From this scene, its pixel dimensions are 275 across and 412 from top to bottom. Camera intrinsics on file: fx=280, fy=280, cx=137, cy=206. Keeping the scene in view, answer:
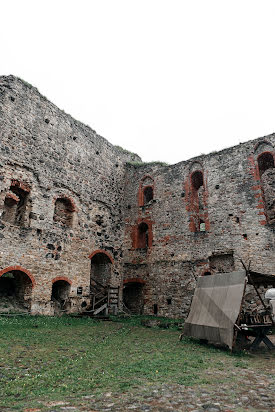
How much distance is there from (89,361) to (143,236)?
34.5ft

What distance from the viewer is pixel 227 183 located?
43.3 ft

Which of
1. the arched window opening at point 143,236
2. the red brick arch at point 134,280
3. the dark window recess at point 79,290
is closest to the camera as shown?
the dark window recess at point 79,290

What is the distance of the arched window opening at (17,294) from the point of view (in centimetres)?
1010

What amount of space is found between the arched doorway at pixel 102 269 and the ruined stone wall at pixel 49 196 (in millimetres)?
254

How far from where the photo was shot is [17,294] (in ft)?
35.3

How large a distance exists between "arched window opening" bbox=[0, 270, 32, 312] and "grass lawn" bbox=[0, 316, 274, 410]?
141 centimetres

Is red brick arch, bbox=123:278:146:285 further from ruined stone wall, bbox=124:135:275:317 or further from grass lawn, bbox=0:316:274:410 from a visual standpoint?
grass lawn, bbox=0:316:274:410

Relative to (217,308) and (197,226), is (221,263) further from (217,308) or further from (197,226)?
(217,308)

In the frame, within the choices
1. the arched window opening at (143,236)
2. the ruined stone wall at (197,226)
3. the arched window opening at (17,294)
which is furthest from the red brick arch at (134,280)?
the arched window opening at (17,294)

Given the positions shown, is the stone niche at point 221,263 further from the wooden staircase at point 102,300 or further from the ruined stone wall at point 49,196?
the ruined stone wall at point 49,196

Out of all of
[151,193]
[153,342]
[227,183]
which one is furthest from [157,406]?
Result: [151,193]

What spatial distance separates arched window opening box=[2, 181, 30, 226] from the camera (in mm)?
10984

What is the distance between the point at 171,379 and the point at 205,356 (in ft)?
6.78

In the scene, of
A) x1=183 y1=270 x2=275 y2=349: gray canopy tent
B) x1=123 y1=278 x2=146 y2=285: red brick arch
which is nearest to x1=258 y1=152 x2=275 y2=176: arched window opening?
x1=183 y1=270 x2=275 y2=349: gray canopy tent
